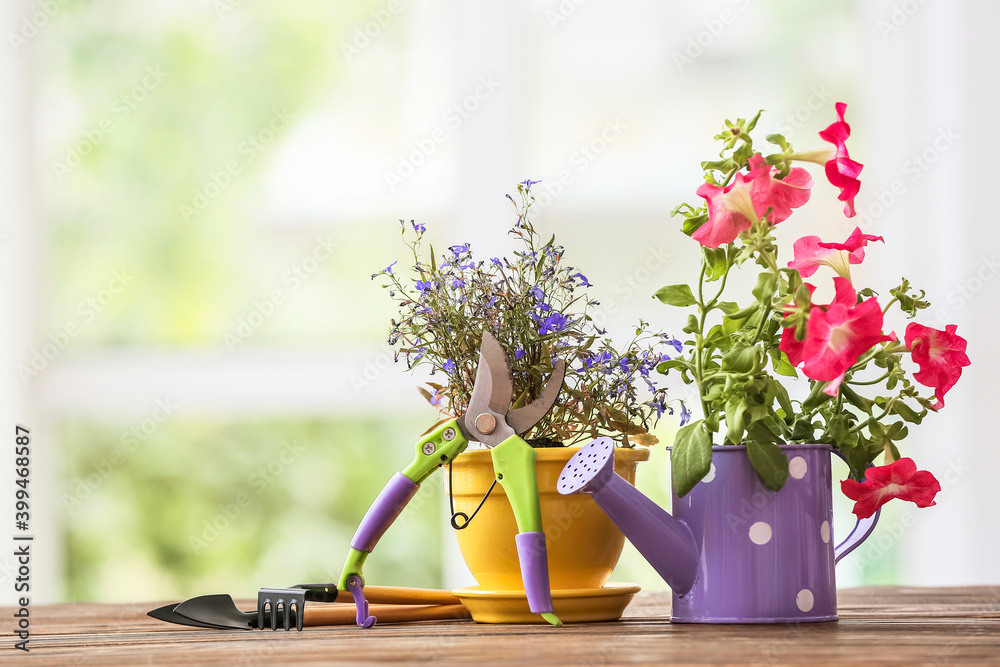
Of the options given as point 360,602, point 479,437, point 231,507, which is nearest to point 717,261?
point 479,437

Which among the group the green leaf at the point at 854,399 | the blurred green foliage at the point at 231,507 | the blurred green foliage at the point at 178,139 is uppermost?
the blurred green foliage at the point at 178,139

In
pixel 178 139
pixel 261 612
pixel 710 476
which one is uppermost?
pixel 178 139

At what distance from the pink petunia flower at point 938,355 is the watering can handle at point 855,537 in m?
0.10

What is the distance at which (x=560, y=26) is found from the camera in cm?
246

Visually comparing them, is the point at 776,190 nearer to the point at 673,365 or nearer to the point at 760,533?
the point at 673,365

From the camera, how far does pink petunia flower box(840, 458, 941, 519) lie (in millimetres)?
760

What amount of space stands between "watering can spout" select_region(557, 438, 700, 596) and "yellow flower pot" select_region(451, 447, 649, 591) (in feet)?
Answer: 0.15

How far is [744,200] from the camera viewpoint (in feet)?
2.49

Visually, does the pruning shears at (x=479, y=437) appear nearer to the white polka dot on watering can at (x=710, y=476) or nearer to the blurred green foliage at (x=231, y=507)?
the white polka dot on watering can at (x=710, y=476)

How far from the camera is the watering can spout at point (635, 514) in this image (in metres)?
0.72

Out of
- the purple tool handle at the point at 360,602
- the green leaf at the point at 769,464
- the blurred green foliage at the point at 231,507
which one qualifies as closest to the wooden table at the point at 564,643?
the purple tool handle at the point at 360,602

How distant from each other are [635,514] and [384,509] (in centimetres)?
21

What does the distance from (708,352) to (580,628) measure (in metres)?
0.25

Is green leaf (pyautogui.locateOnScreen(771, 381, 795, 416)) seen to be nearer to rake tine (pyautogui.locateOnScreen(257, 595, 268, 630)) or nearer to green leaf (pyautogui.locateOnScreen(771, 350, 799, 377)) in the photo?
green leaf (pyautogui.locateOnScreen(771, 350, 799, 377))
